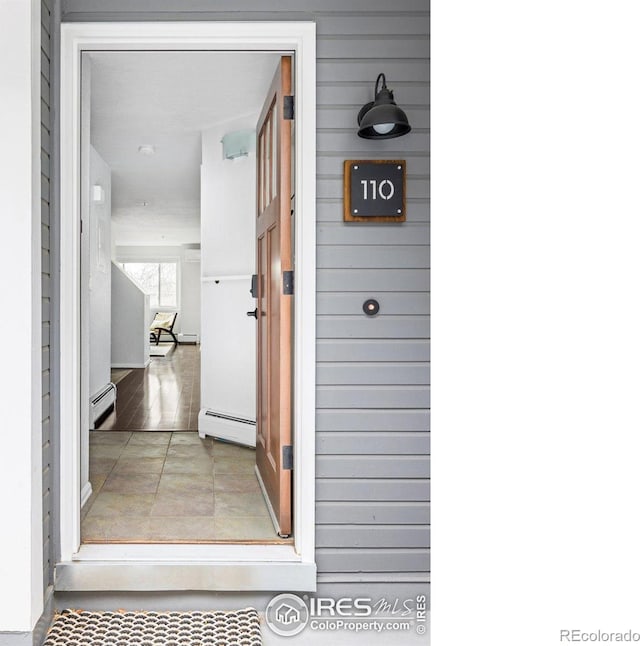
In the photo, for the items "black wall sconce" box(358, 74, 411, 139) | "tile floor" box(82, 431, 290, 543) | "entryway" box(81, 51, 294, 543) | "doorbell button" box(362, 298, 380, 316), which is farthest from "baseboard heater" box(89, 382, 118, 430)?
"black wall sconce" box(358, 74, 411, 139)

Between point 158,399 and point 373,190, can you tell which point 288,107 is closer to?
point 373,190

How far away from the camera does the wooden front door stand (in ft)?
7.38

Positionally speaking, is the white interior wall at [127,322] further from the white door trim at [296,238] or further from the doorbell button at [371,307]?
the doorbell button at [371,307]

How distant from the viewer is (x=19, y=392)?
1.78 metres

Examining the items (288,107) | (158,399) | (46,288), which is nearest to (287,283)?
(288,107)

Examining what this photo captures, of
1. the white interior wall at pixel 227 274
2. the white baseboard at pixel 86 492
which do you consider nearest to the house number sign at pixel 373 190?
the white baseboard at pixel 86 492

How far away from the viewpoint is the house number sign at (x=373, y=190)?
210cm

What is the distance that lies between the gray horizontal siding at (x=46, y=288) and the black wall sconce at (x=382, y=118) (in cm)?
116

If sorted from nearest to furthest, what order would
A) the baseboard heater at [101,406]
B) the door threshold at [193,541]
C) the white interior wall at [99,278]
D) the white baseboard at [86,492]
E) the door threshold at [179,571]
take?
the door threshold at [179,571] < the door threshold at [193,541] < the white baseboard at [86,492] < the baseboard heater at [101,406] < the white interior wall at [99,278]
